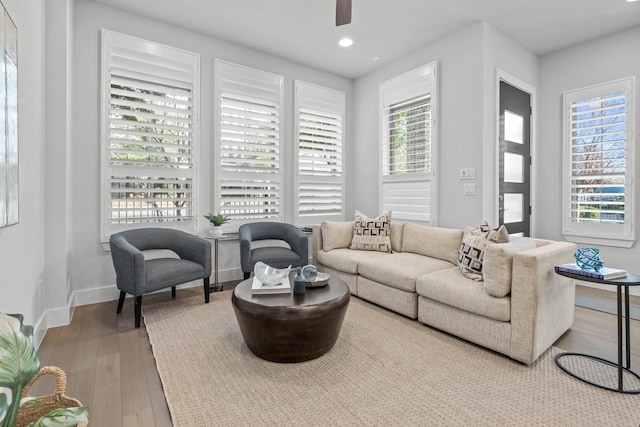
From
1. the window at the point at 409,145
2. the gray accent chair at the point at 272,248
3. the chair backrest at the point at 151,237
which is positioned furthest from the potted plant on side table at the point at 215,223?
the window at the point at 409,145

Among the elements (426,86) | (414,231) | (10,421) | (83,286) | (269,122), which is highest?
(426,86)

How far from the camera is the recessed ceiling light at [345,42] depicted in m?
4.12

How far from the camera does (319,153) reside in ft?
16.8

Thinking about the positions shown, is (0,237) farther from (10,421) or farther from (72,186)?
(72,186)

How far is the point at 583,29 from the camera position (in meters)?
3.79

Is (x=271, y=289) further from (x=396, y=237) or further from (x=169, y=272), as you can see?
(x=396, y=237)

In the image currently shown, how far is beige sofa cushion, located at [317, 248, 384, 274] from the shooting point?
3.64 meters

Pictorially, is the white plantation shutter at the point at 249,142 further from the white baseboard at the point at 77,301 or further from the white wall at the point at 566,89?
the white wall at the point at 566,89

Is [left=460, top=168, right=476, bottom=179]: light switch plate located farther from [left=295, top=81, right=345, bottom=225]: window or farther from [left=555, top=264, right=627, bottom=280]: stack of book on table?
[left=295, top=81, right=345, bottom=225]: window

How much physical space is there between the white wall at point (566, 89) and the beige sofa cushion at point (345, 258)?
252 cm

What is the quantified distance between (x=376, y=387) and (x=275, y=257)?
2.07 meters

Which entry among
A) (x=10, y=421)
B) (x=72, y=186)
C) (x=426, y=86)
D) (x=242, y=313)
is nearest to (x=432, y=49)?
(x=426, y=86)

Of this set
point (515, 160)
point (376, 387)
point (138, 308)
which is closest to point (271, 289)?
point (376, 387)

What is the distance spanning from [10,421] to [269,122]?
4.15 m
